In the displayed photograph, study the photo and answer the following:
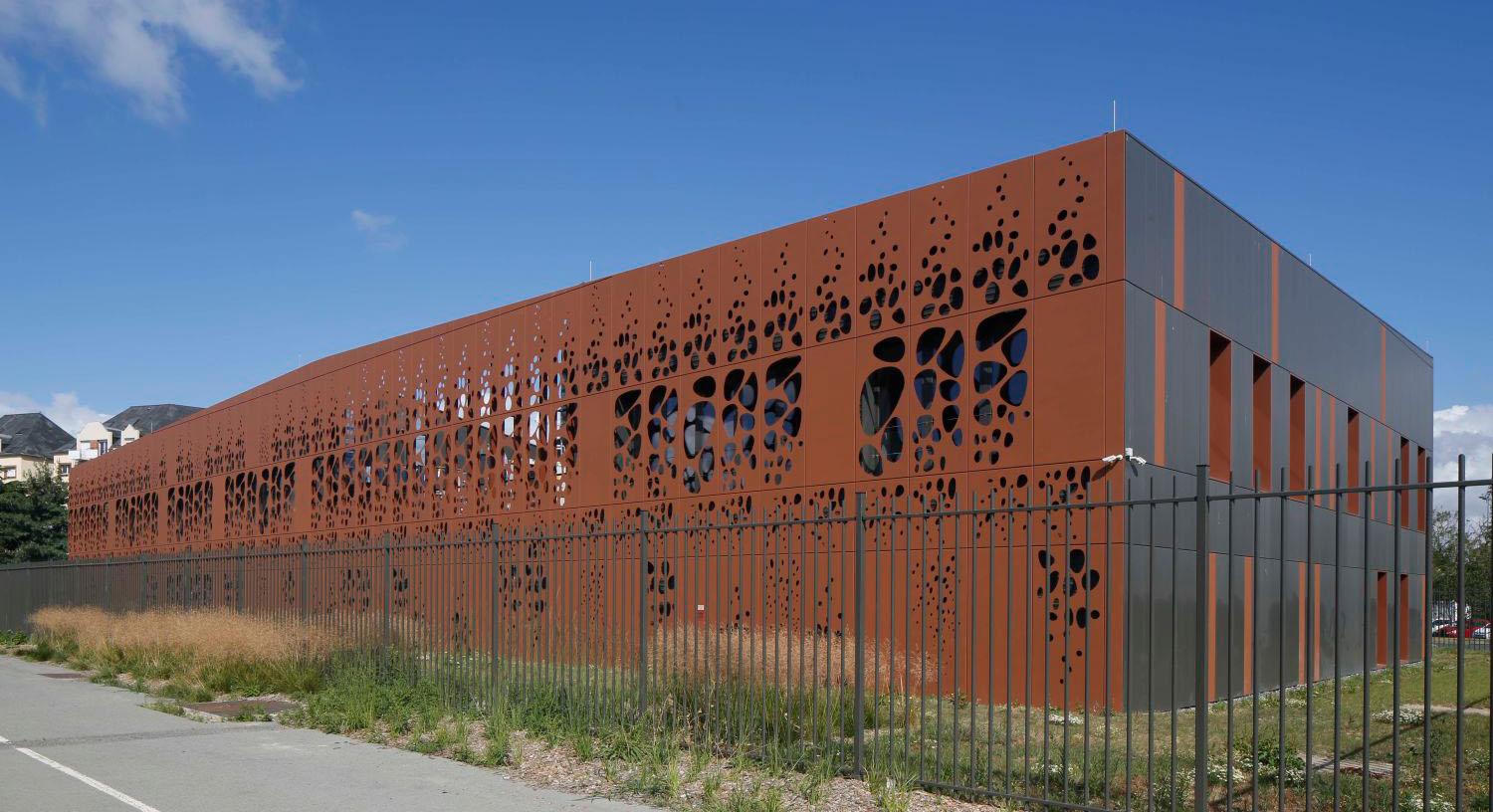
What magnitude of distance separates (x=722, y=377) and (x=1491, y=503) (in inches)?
642

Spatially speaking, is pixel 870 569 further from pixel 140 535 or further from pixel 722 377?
pixel 140 535

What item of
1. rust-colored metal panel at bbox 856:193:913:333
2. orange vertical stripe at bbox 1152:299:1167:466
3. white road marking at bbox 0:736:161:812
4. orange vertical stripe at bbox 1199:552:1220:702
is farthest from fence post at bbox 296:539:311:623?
orange vertical stripe at bbox 1199:552:1220:702

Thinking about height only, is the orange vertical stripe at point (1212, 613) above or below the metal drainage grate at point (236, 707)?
above

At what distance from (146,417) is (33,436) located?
39.8ft

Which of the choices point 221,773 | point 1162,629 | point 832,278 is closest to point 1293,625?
point 1162,629

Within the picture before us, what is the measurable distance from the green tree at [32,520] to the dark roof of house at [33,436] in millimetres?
54799

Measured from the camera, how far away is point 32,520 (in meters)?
68.6

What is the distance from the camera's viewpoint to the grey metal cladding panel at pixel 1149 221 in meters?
16.6

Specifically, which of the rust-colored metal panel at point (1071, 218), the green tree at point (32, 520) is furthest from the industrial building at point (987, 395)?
the green tree at point (32, 520)

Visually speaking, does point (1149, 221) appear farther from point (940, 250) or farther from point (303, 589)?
point (303, 589)

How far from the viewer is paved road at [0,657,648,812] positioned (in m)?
9.64

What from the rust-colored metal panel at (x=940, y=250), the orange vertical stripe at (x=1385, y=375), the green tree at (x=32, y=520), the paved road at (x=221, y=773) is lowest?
the green tree at (x=32, y=520)

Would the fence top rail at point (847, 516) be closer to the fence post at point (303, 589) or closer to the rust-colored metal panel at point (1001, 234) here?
the fence post at point (303, 589)

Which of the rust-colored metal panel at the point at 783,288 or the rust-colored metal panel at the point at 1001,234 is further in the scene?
the rust-colored metal panel at the point at 783,288
